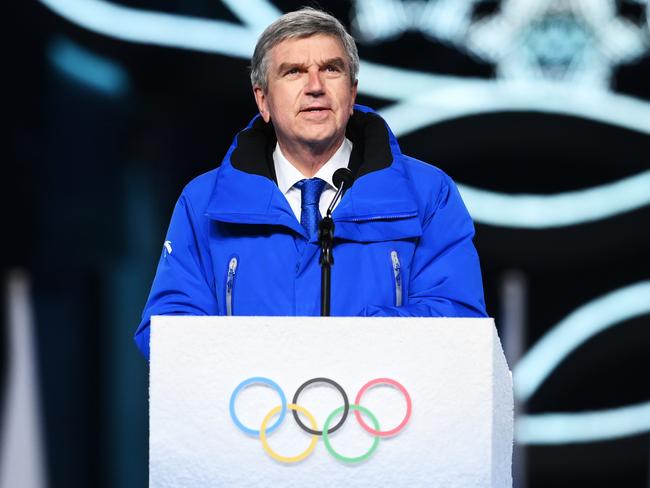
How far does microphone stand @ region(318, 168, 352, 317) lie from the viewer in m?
1.72

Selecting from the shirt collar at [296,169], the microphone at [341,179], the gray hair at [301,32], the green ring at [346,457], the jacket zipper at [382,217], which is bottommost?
the green ring at [346,457]

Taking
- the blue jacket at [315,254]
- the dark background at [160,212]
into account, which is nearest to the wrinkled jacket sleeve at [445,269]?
the blue jacket at [315,254]

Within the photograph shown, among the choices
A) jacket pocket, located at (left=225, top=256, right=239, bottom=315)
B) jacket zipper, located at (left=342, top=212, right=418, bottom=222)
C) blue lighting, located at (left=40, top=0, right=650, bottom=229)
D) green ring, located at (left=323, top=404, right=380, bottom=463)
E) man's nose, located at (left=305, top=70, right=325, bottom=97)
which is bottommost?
green ring, located at (left=323, top=404, right=380, bottom=463)

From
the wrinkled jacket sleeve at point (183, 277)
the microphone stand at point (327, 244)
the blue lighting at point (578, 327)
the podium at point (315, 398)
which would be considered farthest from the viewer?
the blue lighting at point (578, 327)

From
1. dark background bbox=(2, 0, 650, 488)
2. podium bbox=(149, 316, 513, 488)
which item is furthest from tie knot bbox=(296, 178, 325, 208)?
dark background bbox=(2, 0, 650, 488)

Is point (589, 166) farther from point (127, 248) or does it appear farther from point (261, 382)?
point (261, 382)

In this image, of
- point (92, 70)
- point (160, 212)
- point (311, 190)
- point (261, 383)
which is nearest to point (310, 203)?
point (311, 190)

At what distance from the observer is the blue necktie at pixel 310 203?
1.88 meters

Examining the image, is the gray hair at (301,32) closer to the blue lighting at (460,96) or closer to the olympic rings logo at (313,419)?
the olympic rings logo at (313,419)

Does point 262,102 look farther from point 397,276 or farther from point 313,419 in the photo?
point 313,419

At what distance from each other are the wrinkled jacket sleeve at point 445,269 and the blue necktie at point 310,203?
0.16m

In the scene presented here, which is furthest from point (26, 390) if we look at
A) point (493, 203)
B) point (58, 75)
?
point (493, 203)

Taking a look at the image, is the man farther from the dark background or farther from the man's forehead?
the dark background

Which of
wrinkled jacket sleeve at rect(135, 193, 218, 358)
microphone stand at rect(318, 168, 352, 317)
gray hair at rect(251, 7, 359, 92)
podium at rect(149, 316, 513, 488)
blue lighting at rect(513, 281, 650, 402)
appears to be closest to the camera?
podium at rect(149, 316, 513, 488)
